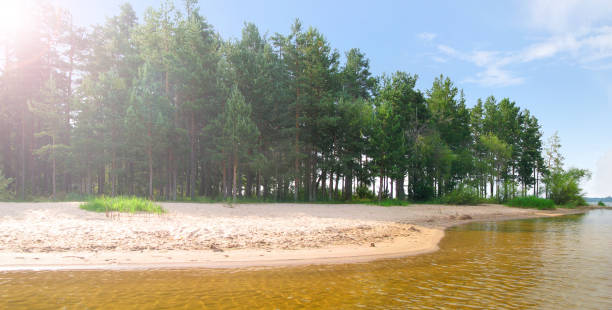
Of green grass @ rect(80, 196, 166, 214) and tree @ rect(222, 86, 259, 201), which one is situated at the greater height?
tree @ rect(222, 86, 259, 201)

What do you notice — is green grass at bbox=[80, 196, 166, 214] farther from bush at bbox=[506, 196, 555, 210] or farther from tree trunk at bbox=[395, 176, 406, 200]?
bush at bbox=[506, 196, 555, 210]

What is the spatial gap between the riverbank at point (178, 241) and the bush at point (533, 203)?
1262 inches

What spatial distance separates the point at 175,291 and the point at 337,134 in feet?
97.4

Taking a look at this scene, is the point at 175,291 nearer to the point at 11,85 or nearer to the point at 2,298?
the point at 2,298

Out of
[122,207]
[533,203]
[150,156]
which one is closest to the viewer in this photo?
[122,207]

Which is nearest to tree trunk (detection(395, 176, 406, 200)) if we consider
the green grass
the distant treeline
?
the distant treeline

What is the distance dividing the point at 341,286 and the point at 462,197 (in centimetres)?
3354

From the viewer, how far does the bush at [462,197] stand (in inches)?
1416

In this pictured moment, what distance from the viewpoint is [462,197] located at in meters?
36.0

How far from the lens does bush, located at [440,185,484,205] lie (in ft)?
118

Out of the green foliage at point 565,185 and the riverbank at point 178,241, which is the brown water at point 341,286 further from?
the green foliage at point 565,185

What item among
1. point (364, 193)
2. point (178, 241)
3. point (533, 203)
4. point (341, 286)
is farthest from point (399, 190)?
point (341, 286)

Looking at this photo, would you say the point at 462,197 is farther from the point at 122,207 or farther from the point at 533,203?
the point at 122,207

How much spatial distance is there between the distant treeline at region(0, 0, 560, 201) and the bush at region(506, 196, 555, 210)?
667 cm
